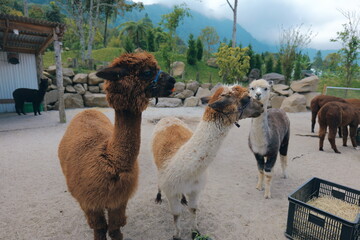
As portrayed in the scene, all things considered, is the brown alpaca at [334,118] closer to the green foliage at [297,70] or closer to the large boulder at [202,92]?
the large boulder at [202,92]

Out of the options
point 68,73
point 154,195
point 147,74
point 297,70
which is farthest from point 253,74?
point 147,74

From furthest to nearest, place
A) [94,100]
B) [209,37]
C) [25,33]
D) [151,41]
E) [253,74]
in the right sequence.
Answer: [209,37] < [151,41] < [253,74] < [94,100] < [25,33]

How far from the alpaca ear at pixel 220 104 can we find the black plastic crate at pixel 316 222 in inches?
50.1

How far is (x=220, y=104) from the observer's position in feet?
5.85

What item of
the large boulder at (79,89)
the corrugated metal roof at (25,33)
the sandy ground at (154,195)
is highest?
the corrugated metal roof at (25,33)

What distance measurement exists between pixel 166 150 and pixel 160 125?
0.76 m

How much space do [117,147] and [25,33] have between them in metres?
7.53

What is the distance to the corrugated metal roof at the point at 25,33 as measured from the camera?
5.53 meters

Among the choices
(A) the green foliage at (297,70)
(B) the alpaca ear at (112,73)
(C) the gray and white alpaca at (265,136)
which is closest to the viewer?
(B) the alpaca ear at (112,73)

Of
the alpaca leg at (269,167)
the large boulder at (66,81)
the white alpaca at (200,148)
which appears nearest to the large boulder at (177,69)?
the large boulder at (66,81)

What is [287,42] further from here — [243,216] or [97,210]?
[97,210]

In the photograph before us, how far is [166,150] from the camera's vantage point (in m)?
2.16

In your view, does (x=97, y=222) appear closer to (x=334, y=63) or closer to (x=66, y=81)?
(x=66, y=81)

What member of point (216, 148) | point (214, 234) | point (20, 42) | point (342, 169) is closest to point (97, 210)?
point (216, 148)
